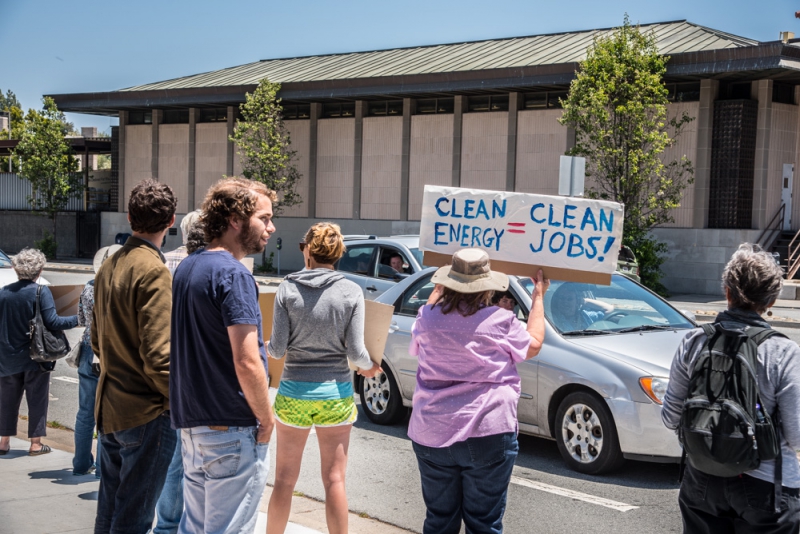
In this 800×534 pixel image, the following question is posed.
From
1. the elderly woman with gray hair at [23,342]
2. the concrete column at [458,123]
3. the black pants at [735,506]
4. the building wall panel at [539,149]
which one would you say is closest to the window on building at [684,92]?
the building wall panel at [539,149]

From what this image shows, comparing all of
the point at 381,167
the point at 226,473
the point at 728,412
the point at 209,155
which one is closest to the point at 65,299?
the point at 226,473

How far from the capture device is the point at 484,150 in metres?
30.0

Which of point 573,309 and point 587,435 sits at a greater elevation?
point 573,309

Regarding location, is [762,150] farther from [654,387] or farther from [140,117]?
[140,117]

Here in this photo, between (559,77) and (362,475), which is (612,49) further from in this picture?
(362,475)

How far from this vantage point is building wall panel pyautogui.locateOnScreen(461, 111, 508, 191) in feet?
97.2

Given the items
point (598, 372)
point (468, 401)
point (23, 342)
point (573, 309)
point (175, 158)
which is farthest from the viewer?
point (175, 158)

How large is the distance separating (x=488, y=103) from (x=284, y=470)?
2609 centimetres

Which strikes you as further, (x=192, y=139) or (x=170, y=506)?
(x=192, y=139)

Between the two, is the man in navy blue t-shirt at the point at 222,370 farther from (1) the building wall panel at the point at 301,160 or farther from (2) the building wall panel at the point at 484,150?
(1) the building wall panel at the point at 301,160

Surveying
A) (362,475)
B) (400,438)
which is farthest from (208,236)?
(400,438)

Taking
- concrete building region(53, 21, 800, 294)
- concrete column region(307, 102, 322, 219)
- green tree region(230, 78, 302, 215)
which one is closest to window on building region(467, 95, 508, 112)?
concrete building region(53, 21, 800, 294)

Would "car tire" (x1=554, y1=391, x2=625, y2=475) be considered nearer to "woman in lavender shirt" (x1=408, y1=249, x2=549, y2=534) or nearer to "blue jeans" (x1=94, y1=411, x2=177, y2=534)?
"woman in lavender shirt" (x1=408, y1=249, x2=549, y2=534)

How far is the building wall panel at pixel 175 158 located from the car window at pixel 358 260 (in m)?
25.3
